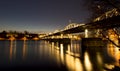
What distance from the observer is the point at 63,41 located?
347ft

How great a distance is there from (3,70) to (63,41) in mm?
69506

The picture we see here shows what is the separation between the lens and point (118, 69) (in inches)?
999

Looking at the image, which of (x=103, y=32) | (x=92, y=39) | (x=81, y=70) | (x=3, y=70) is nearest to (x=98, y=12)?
(x=103, y=32)

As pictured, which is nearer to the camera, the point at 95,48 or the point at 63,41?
the point at 95,48

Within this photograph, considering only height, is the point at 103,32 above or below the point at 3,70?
above

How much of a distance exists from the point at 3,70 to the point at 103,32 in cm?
1983

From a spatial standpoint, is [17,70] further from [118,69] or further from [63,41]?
[63,41]

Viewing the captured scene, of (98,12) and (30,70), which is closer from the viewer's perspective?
(98,12)

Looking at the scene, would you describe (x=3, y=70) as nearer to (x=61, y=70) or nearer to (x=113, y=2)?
(x=61, y=70)

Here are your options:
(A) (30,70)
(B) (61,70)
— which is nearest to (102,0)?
(B) (61,70)

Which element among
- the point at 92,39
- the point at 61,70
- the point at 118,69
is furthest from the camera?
the point at 92,39

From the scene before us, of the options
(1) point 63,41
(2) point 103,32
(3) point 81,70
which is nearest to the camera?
(2) point 103,32

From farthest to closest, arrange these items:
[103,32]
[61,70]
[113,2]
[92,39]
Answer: [92,39] → [61,70] → [103,32] → [113,2]

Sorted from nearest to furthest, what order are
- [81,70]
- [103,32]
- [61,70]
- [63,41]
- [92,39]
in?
[103,32], [81,70], [61,70], [92,39], [63,41]
